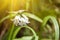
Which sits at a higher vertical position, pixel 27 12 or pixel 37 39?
pixel 27 12

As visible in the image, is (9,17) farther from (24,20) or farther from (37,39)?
(37,39)

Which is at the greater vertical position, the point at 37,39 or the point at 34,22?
the point at 34,22

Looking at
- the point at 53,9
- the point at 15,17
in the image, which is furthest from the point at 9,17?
the point at 53,9

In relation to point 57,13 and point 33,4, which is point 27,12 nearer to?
point 33,4

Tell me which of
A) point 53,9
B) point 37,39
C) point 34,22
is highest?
point 53,9

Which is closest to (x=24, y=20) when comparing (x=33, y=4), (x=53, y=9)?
(x=33, y=4)

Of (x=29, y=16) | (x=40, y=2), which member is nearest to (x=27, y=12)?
(x=29, y=16)

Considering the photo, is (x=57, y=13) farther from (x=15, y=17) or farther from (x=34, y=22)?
(x=15, y=17)
